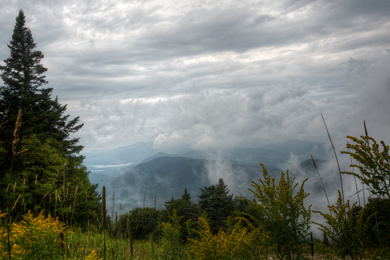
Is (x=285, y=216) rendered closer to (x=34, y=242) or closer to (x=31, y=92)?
(x=34, y=242)

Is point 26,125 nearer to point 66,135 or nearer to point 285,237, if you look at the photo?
point 66,135

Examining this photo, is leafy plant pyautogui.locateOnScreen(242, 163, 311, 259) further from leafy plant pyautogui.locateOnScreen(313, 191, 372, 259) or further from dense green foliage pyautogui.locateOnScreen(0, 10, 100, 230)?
dense green foliage pyautogui.locateOnScreen(0, 10, 100, 230)

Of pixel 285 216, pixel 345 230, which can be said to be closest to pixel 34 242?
pixel 285 216

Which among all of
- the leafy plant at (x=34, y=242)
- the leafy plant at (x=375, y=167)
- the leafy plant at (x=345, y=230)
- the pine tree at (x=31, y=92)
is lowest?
the leafy plant at (x=34, y=242)

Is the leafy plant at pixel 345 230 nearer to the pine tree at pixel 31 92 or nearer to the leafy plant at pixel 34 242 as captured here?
the leafy plant at pixel 34 242

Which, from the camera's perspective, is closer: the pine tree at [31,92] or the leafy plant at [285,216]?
the leafy plant at [285,216]

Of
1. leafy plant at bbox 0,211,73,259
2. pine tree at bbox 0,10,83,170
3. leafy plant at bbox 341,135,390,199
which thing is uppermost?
pine tree at bbox 0,10,83,170

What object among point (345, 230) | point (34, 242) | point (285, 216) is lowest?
point (34, 242)

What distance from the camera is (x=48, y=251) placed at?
12.1 feet

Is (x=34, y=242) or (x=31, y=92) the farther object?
(x=31, y=92)

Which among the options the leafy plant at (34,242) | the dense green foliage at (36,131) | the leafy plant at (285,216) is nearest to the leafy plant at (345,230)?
the leafy plant at (285,216)

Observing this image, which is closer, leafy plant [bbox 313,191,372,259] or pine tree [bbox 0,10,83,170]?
leafy plant [bbox 313,191,372,259]

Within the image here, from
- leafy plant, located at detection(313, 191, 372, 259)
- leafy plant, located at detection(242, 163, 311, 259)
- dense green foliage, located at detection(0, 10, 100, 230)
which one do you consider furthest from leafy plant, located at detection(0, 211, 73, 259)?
dense green foliage, located at detection(0, 10, 100, 230)

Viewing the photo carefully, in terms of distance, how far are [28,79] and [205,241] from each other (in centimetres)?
3575
